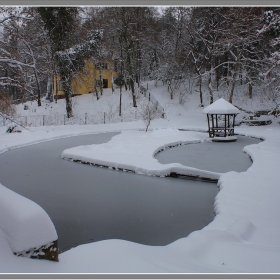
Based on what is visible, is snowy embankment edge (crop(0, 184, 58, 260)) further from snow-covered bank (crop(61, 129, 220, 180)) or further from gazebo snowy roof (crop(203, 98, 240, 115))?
gazebo snowy roof (crop(203, 98, 240, 115))

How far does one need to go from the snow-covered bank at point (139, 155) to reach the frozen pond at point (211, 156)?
0.48m

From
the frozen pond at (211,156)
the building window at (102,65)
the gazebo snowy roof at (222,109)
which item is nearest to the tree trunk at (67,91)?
the building window at (102,65)

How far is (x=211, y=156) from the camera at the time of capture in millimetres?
8805

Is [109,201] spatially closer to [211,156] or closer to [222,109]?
[211,156]

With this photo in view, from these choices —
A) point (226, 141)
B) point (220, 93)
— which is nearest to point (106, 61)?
point (220, 93)

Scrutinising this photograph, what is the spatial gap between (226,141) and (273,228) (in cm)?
842

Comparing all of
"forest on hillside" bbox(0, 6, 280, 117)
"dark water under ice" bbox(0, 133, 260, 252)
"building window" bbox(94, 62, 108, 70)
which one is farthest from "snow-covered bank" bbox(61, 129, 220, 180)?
"building window" bbox(94, 62, 108, 70)

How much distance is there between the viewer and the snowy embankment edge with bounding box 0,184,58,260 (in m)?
2.36

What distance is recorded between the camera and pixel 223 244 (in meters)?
3.01

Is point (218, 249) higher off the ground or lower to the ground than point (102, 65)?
lower

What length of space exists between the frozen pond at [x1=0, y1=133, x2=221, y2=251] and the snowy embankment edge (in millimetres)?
1016

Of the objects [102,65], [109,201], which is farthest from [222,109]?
[102,65]

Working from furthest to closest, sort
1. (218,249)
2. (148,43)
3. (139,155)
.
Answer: (148,43), (139,155), (218,249)

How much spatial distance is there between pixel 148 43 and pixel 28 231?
705 inches
